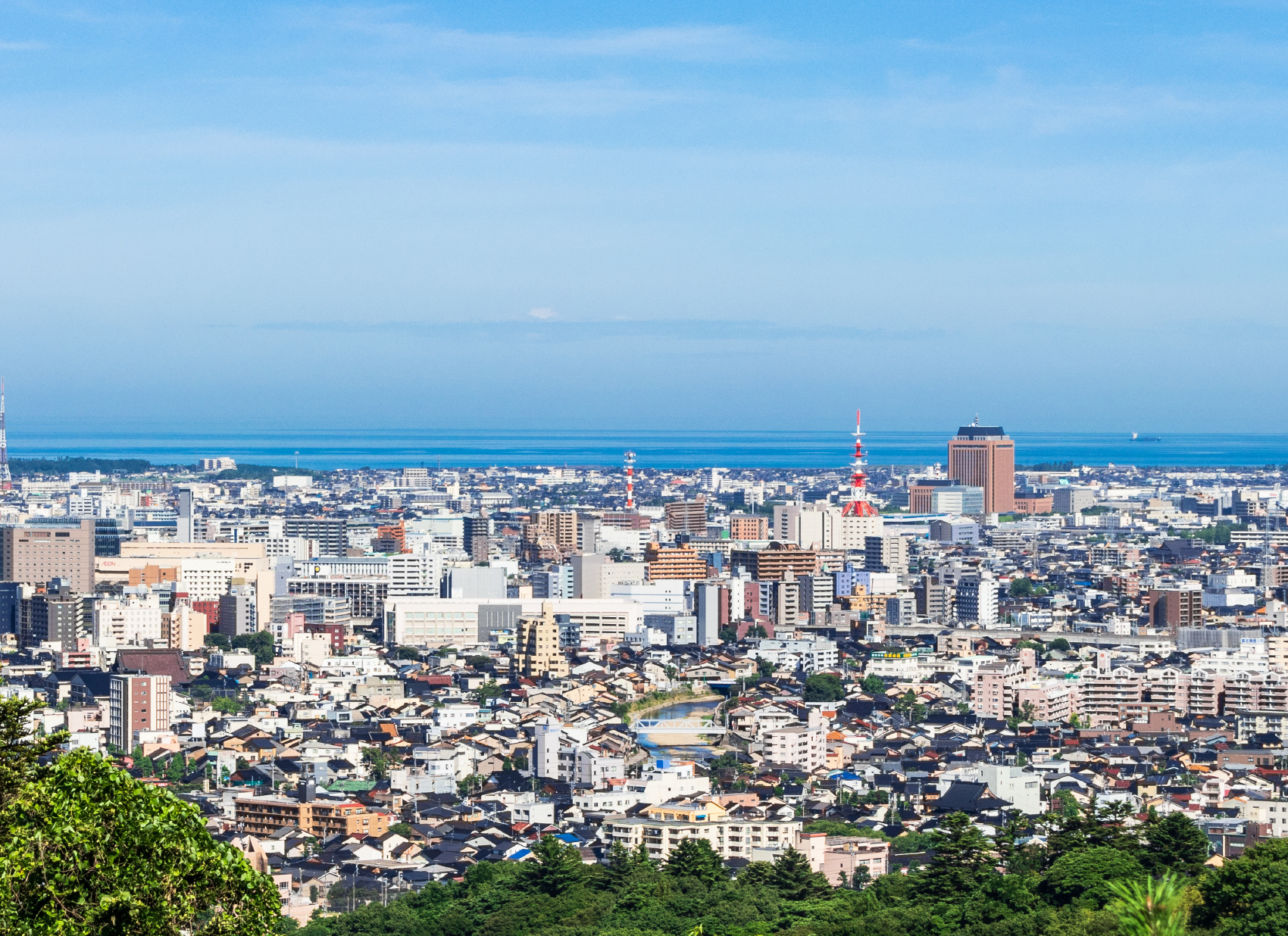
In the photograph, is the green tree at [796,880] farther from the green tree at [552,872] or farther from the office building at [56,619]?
the office building at [56,619]

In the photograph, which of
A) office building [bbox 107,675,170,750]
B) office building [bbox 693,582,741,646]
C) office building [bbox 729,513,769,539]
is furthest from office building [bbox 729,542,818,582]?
office building [bbox 107,675,170,750]

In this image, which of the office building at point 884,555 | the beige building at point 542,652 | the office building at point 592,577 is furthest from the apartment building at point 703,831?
the office building at point 884,555

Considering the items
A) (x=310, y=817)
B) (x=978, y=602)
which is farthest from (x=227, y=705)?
(x=978, y=602)

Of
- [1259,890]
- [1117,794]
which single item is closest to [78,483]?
[1117,794]

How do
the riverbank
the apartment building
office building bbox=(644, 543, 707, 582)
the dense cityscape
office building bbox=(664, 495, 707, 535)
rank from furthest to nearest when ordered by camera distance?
office building bbox=(664, 495, 707, 535), office building bbox=(644, 543, 707, 582), the riverbank, the dense cityscape, the apartment building

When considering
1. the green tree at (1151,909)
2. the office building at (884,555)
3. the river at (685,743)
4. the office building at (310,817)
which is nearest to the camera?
the green tree at (1151,909)

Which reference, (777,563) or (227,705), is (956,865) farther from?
(777,563)

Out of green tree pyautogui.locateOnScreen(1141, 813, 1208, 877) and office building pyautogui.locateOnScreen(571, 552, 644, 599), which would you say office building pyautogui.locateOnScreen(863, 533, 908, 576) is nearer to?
office building pyautogui.locateOnScreen(571, 552, 644, 599)
